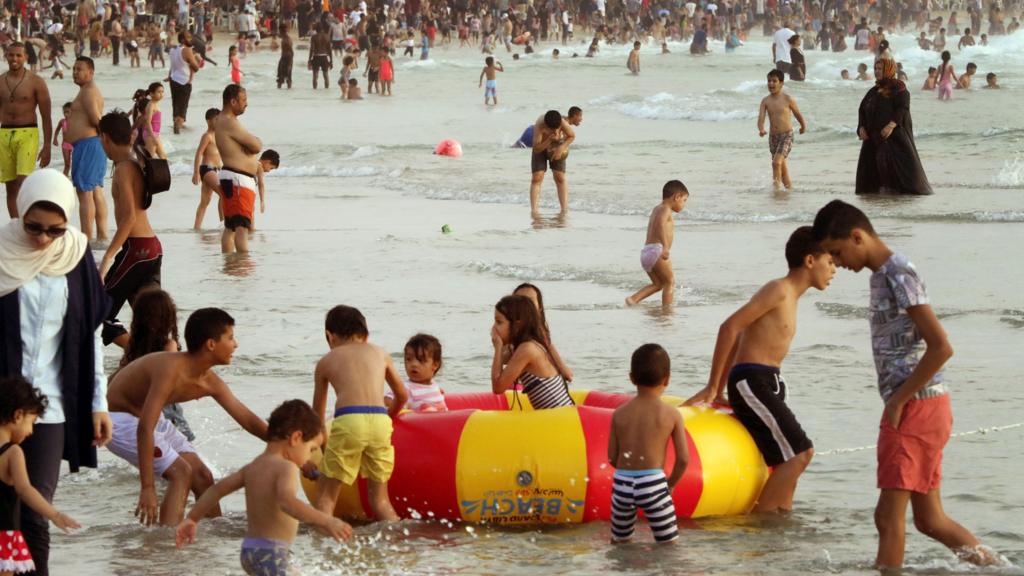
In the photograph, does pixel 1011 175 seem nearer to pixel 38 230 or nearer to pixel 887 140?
pixel 887 140

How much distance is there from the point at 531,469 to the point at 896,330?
5.12ft

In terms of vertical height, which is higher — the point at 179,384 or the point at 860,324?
the point at 179,384

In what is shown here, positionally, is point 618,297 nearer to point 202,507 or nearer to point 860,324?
point 860,324

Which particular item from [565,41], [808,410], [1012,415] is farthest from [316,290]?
[565,41]

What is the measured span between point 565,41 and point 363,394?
5702 cm

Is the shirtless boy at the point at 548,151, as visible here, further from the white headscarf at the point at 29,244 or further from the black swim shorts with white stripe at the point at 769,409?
the white headscarf at the point at 29,244

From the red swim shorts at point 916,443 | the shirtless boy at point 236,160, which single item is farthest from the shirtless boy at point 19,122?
the red swim shorts at point 916,443

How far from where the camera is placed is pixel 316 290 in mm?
11688

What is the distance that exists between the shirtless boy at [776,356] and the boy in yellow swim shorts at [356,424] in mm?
1305

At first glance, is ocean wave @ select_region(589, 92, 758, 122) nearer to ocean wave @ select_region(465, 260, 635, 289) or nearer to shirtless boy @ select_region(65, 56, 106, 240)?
ocean wave @ select_region(465, 260, 635, 289)

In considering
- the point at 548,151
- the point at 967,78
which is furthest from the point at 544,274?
the point at 967,78

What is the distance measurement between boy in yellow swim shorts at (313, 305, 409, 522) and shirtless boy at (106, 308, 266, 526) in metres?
0.43

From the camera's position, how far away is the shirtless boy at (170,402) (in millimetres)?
5641

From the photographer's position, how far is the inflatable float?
6113mm
